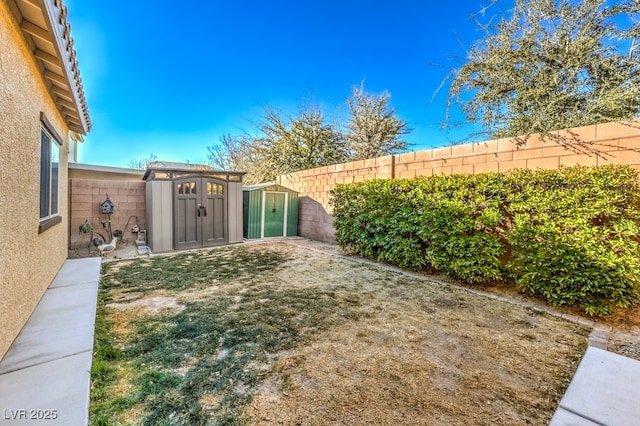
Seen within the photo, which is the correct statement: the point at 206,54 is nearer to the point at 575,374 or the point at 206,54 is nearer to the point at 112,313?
the point at 112,313

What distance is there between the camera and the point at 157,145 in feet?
66.0

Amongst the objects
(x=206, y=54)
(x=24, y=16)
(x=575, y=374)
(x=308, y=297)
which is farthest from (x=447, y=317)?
(x=206, y=54)

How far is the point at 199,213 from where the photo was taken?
→ 734 cm

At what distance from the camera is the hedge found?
320 centimetres

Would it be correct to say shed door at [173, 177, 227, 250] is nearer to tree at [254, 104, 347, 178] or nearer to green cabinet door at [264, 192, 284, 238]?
green cabinet door at [264, 192, 284, 238]

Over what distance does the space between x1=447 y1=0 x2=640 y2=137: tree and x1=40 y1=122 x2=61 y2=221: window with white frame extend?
7804mm

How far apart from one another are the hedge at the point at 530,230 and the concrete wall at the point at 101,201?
681cm

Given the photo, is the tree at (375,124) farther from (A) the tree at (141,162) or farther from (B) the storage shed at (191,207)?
(A) the tree at (141,162)

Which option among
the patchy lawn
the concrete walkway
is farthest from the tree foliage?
the concrete walkway

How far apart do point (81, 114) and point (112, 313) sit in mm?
3385

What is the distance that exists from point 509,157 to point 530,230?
151 centimetres

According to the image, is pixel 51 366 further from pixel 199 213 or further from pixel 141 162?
pixel 141 162

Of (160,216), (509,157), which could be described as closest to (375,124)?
Answer: (509,157)

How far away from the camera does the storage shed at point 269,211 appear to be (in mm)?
8688
